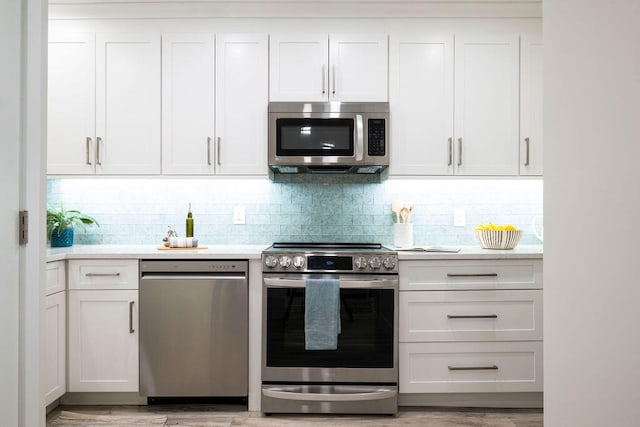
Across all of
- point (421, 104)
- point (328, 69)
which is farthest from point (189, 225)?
point (421, 104)

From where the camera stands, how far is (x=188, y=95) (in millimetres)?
2840

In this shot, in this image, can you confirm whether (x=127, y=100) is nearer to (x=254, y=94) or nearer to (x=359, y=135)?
(x=254, y=94)

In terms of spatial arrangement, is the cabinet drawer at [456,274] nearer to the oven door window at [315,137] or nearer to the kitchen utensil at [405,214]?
the kitchen utensil at [405,214]

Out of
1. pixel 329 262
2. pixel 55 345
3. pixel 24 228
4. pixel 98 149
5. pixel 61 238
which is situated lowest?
pixel 55 345

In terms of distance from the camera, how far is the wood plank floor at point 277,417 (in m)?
2.44

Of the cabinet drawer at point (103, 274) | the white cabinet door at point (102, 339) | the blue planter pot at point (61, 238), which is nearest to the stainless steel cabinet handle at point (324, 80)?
the cabinet drawer at point (103, 274)

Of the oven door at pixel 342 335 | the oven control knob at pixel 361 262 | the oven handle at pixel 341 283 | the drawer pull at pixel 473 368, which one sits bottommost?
the drawer pull at pixel 473 368

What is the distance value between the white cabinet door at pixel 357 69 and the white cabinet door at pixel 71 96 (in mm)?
1517

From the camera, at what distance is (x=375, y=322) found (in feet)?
8.33

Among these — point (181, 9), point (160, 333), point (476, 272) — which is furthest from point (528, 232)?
point (181, 9)

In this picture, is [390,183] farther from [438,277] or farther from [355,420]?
[355,420]

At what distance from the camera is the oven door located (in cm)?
252

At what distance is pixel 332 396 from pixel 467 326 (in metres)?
0.86

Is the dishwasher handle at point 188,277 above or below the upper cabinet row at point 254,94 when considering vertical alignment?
below
